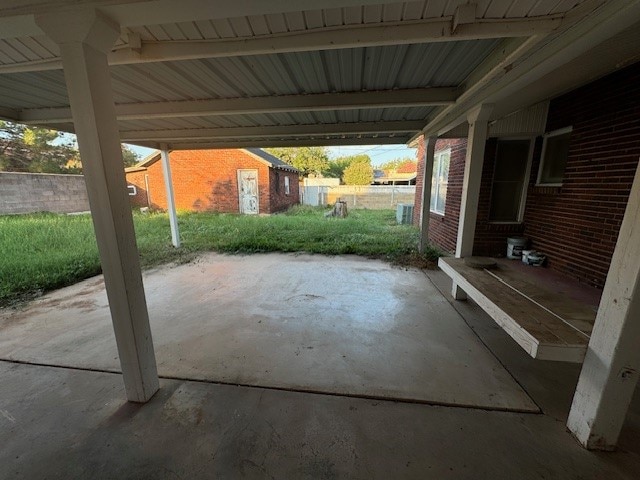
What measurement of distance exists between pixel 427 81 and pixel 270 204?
10.2m

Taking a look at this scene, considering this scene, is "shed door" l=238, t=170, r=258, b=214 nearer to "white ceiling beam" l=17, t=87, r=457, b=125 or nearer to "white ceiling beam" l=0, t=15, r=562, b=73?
"white ceiling beam" l=17, t=87, r=457, b=125

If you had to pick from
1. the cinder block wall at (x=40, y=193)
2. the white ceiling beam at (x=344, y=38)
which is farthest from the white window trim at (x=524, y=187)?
the cinder block wall at (x=40, y=193)

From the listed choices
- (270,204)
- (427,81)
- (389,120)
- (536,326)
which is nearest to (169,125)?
(389,120)

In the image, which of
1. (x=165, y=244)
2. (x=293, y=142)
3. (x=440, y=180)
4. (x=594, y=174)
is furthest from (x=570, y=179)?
(x=165, y=244)

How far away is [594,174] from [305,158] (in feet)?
88.9

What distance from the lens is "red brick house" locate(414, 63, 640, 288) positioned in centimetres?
281

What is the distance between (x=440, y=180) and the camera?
6.47m

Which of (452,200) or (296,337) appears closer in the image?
(296,337)

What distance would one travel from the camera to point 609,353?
142 centimetres

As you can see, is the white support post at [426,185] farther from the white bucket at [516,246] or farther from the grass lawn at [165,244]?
the white bucket at [516,246]

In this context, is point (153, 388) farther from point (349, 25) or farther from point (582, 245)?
point (582, 245)

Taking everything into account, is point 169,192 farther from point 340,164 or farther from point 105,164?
point 340,164

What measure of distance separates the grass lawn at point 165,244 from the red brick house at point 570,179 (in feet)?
4.85

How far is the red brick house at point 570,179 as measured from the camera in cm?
281
